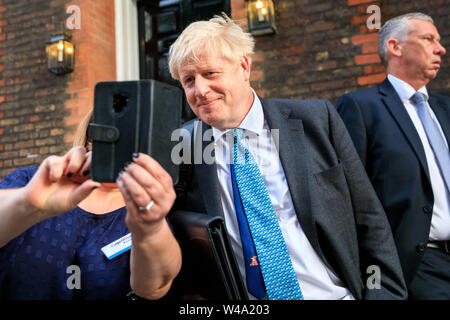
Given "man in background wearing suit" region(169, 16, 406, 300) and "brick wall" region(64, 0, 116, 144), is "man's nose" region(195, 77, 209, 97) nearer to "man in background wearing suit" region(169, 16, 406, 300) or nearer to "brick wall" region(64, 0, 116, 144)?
"man in background wearing suit" region(169, 16, 406, 300)

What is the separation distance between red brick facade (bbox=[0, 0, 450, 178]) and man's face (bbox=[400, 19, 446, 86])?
90cm

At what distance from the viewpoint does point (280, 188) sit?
4.99ft

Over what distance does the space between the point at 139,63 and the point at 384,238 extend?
355 centimetres

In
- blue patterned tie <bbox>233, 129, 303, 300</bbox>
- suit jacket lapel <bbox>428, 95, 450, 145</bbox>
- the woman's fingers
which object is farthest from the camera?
suit jacket lapel <bbox>428, 95, 450, 145</bbox>

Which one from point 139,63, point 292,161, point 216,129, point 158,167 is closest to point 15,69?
point 139,63

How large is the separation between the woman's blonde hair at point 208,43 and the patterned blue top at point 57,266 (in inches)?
32.0

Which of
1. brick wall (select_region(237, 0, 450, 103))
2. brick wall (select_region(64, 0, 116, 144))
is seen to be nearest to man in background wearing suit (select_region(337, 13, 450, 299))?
brick wall (select_region(237, 0, 450, 103))

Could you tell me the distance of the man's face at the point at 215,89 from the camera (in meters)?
1.53

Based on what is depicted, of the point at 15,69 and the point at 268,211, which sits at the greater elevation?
the point at 15,69

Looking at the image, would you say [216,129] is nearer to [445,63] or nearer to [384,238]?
[384,238]

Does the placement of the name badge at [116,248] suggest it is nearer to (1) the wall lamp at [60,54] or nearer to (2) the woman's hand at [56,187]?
(2) the woman's hand at [56,187]

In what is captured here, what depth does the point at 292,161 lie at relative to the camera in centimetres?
153

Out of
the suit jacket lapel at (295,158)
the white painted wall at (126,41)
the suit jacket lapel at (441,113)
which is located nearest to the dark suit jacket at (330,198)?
the suit jacket lapel at (295,158)

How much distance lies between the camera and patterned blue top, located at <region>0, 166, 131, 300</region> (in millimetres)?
1370
